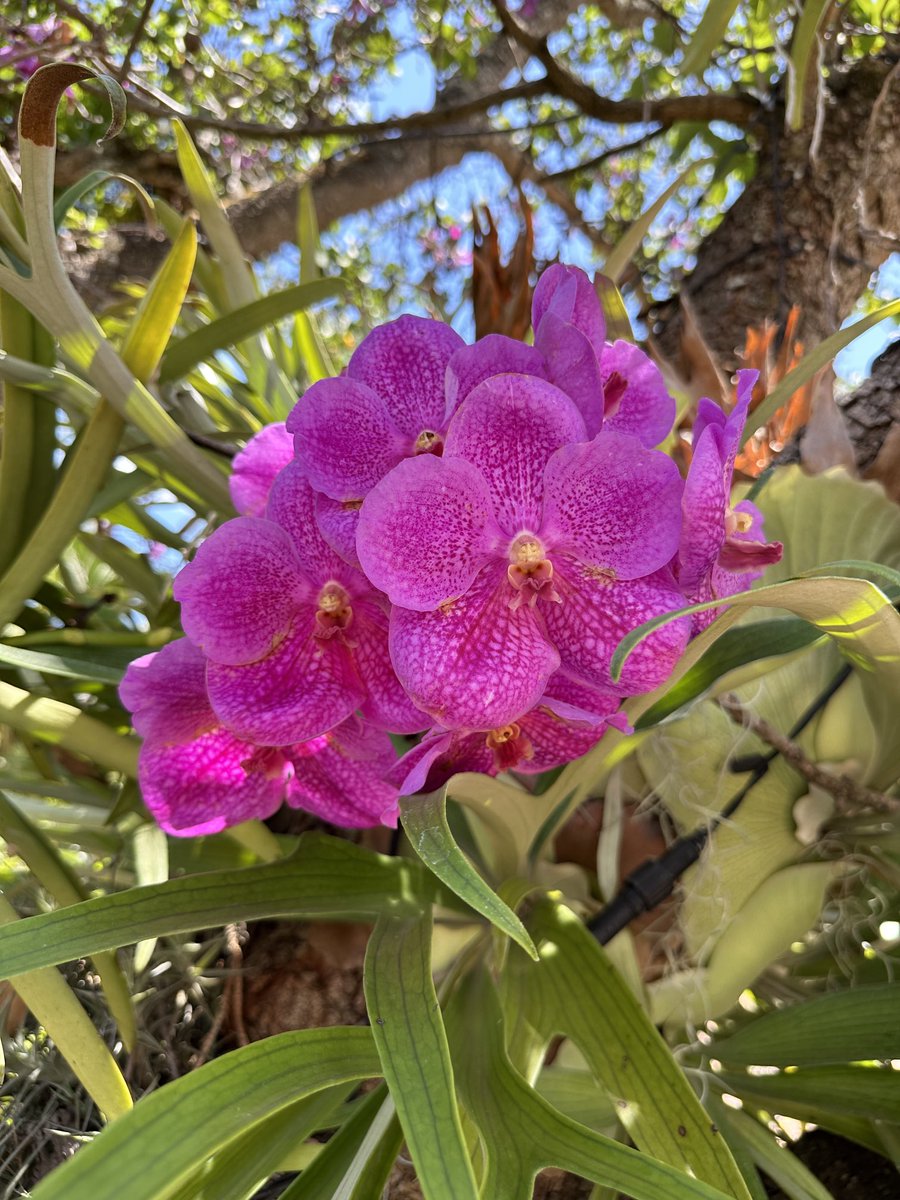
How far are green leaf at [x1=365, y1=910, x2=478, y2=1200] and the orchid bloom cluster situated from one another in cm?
7

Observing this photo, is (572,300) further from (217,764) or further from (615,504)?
(217,764)

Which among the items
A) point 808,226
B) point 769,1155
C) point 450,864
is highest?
point 808,226

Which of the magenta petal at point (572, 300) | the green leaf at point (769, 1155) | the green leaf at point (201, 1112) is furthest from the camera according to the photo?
the green leaf at point (769, 1155)

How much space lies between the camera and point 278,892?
1.57 ft

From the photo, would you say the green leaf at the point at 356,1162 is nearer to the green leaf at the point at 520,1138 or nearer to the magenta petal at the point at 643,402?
the green leaf at the point at 520,1138

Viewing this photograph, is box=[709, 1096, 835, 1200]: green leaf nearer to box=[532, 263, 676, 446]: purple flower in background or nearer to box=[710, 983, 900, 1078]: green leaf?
box=[710, 983, 900, 1078]: green leaf

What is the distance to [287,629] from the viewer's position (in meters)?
0.41

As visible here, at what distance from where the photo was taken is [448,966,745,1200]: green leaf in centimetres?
34

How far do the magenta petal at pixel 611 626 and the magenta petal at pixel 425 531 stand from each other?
0.04m

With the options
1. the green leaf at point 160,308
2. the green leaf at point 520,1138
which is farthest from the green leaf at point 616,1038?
the green leaf at point 160,308

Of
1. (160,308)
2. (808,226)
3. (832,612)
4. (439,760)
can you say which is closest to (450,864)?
(439,760)

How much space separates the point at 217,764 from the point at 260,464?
0.16m

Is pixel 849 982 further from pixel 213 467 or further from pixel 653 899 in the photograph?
pixel 213 467

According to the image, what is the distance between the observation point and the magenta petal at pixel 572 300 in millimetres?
387
